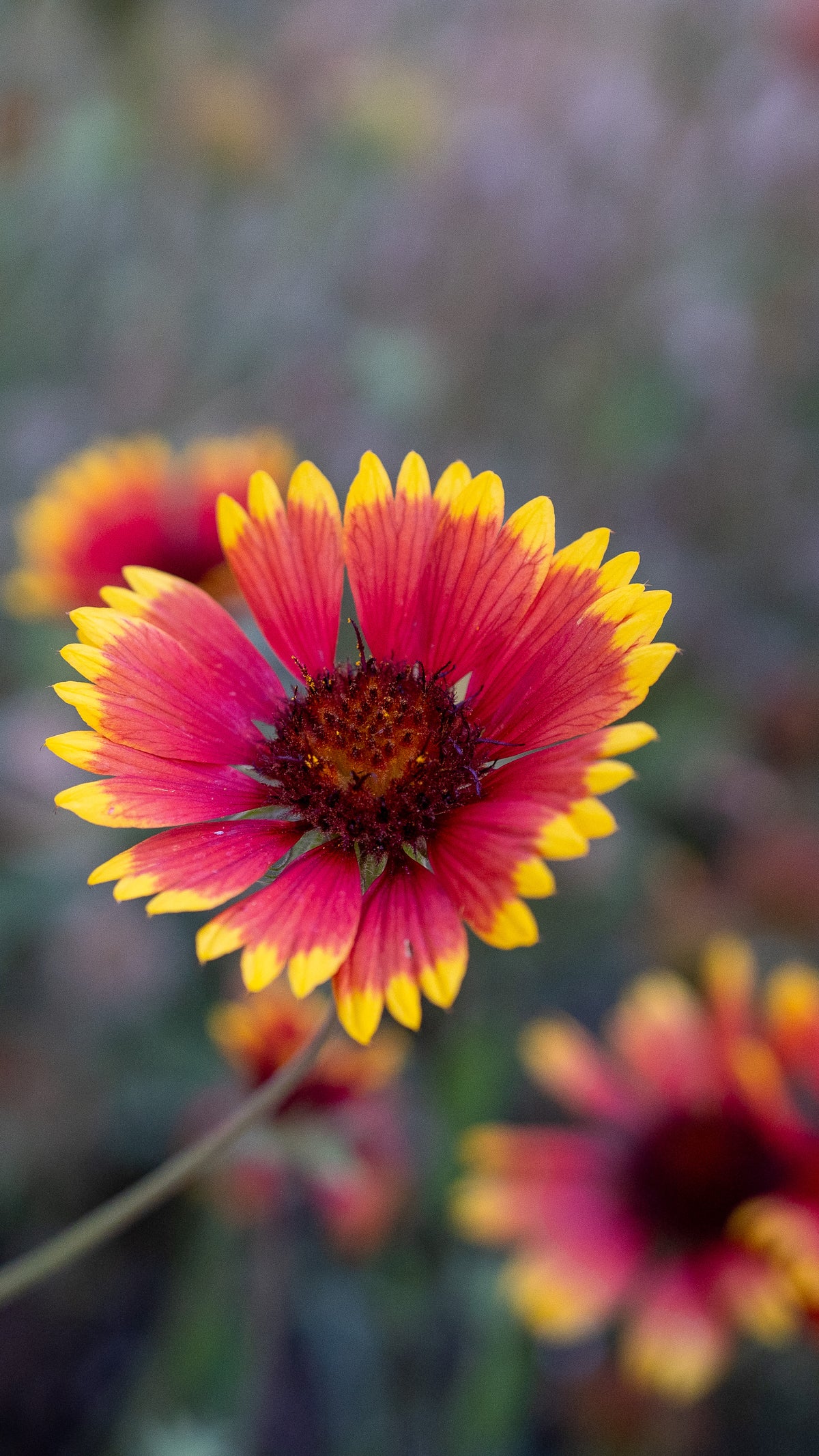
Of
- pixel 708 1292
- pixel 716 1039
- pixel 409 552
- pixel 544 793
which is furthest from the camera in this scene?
pixel 716 1039

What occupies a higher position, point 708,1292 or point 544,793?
point 544,793

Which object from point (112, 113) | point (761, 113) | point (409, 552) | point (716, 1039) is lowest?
point (716, 1039)

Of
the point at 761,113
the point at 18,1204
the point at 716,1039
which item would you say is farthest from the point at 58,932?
the point at 761,113

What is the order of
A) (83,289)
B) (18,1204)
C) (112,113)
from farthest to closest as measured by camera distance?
(83,289)
(112,113)
(18,1204)

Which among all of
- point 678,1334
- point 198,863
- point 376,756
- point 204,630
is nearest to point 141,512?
point 204,630

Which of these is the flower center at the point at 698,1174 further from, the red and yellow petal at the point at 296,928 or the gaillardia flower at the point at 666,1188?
the red and yellow petal at the point at 296,928

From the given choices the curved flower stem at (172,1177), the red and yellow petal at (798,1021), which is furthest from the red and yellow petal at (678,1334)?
the curved flower stem at (172,1177)

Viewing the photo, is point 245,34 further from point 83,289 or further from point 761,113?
point 761,113
